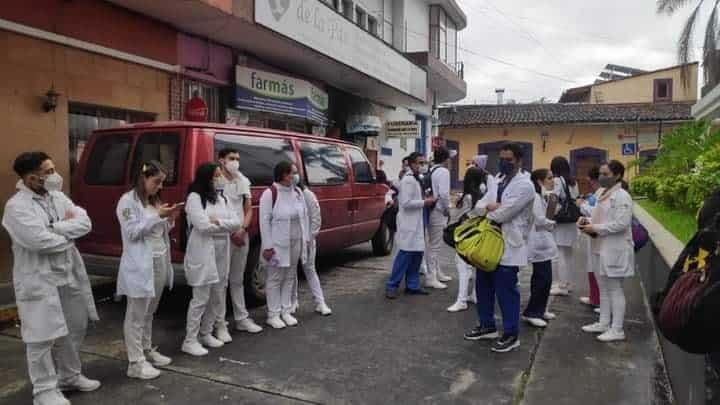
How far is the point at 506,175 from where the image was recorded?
15.7ft

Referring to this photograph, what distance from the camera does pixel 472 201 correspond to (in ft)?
18.4

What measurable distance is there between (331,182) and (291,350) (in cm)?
306

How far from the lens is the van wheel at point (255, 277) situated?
5.81m

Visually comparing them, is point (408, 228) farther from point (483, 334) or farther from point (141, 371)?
point (141, 371)

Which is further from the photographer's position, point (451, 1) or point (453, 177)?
point (453, 177)

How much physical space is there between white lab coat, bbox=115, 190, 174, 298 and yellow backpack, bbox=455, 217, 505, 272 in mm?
2421

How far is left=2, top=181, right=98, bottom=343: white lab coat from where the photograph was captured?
133 inches

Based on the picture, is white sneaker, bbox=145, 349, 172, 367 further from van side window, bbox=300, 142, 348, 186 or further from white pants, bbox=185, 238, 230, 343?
van side window, bbox=300, 142, 348, 186

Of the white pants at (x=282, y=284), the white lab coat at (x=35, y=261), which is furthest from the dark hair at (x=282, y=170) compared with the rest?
the white lab coat at (x=35, y=261)

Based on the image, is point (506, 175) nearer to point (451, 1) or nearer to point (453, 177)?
point (451, 1)

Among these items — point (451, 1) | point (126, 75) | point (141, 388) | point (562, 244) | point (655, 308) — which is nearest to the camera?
point (655, 308)

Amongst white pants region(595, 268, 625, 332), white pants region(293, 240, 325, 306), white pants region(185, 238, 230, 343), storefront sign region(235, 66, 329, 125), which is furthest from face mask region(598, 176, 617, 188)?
storefront sign region(235, 66, 329, 125)

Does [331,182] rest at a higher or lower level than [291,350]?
higher

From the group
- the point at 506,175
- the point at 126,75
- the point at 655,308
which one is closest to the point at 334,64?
the point at 126,75
